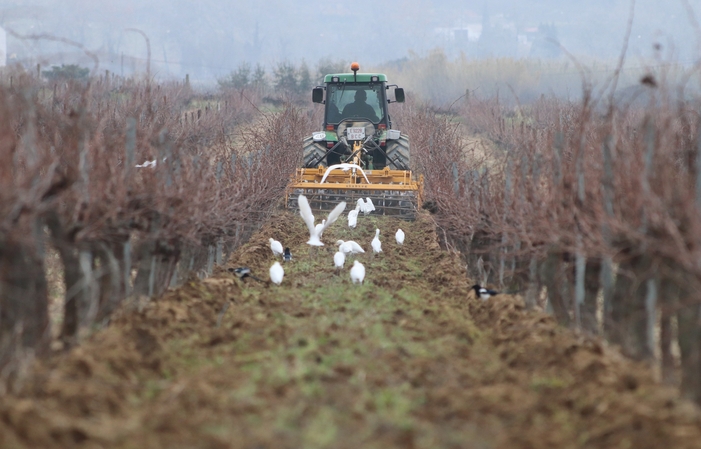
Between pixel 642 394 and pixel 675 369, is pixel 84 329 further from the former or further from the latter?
pixel 675 369

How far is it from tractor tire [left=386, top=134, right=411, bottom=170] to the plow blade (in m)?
0.74

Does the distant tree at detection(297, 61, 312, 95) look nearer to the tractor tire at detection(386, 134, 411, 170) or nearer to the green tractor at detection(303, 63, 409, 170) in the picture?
the green tractor at detection(303, 63, 409, 170)

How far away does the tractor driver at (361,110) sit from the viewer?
54.2ft

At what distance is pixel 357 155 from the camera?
52.1 ft

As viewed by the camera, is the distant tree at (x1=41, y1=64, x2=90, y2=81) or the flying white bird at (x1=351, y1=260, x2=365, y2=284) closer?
the flying white bird at (x1=351, y1=260, x2=365, y2=284)

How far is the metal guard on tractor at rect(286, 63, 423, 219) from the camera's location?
14992mm

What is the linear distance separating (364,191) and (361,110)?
223cm

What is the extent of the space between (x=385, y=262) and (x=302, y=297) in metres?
2.79

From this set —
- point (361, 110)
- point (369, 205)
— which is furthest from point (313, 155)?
point (369, 205)

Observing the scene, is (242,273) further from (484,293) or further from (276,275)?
(484,293)

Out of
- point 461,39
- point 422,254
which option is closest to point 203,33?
point 461,39

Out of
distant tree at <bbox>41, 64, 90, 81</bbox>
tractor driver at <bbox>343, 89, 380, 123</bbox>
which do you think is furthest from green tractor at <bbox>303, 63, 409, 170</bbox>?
distant tree at <bbox>41, 64, 90, 81</bbox>

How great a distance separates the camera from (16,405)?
457 cm

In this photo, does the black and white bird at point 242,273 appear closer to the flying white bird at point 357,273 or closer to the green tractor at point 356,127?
the flying white bird at point 357,273
